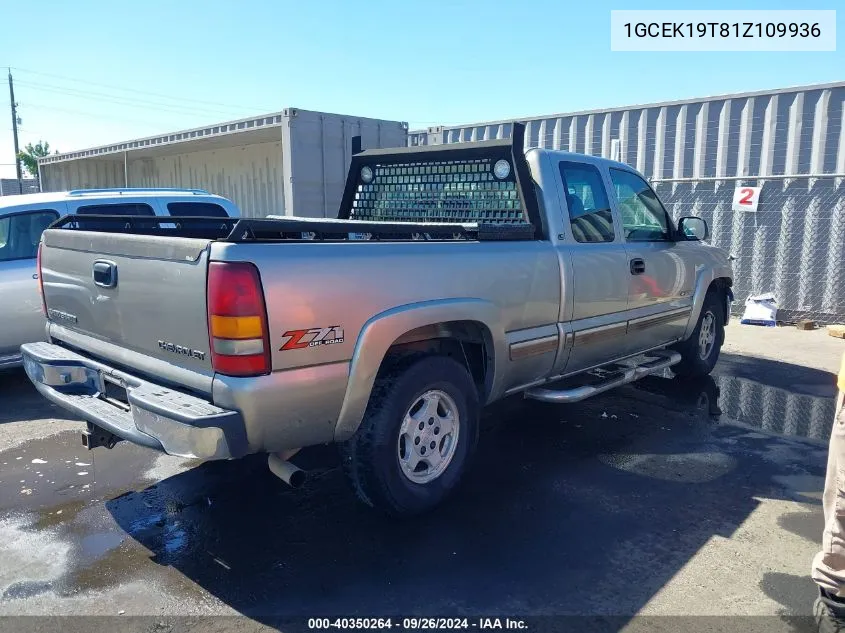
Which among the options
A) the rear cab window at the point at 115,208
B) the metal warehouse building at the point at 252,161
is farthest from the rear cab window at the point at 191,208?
the metal warehouse building at the point at 252,161

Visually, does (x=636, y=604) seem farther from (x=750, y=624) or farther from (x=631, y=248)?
(x=631, y=248)

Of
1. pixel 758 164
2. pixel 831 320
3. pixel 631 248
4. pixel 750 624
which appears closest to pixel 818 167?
pixel 758 164

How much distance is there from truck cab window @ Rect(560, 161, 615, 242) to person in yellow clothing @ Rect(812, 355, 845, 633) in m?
2.22

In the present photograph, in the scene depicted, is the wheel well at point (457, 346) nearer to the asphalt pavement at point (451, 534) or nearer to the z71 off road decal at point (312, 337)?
the z71 off road decal at point (312, 337)

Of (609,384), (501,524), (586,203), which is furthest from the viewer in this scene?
(609,384)

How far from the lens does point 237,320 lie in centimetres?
277

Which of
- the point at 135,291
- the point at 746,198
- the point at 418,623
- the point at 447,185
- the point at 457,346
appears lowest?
the point at 418,623

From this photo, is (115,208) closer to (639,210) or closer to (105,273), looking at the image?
(105,273)

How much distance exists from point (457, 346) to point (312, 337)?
1207 mm

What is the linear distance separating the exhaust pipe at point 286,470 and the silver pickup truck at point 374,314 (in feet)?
0.05

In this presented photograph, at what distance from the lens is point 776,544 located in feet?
11.3

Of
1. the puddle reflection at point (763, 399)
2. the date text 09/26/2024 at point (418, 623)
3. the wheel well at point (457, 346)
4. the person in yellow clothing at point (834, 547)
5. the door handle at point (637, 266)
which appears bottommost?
the date text 09/26/2024 at point (418, 623)

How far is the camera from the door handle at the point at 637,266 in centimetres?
504

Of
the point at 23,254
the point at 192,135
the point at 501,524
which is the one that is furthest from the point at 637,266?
the point at 192,135
